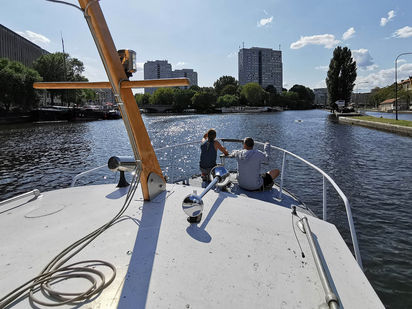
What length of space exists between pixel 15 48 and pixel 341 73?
90323 mm

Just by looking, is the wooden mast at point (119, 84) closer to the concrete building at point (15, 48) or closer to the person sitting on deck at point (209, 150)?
the person sitting on deck at point (209, 150)

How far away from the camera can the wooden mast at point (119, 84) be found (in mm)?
2836

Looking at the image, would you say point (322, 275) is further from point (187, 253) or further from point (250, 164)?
point (250, 164)

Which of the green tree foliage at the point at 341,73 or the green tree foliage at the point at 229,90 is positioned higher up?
the green tree foliage at the point at 229,90

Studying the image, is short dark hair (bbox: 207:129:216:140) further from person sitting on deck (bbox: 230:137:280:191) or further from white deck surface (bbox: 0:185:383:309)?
white deck surface (bbox: 0:185:383:309)

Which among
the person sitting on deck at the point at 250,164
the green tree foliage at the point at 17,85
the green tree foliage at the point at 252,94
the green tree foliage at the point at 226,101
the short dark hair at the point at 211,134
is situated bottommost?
the person sitting on deck at the point at 250,164

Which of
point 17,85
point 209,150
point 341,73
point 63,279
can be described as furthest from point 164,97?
A: point 63,279

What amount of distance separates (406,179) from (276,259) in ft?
43.9

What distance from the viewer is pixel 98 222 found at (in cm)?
300

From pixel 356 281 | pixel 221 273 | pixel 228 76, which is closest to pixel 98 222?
pixel 221 273

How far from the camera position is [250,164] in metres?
5.38

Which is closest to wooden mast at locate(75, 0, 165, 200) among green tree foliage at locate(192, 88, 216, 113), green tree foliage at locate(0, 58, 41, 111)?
green tree foliage at locate(0, 58, 41, 111)

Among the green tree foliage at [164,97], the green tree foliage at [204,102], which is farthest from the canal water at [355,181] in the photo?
the green tree foliage at [164,97]

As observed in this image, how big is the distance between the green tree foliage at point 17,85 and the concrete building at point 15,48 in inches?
842
